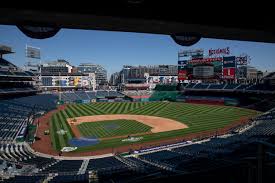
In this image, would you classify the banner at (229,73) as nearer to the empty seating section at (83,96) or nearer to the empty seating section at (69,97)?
the empty seating section at (83,96)

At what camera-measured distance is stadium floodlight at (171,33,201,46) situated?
8.03 m

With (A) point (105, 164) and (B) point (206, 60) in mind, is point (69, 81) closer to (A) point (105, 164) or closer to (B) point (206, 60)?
(B) point (206, 60)

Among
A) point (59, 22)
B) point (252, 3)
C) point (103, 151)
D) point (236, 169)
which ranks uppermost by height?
point (252, 3)

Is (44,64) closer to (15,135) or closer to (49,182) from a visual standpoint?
(15,135)

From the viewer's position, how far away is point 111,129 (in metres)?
44.6

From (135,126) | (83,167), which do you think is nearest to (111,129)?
(135,126)

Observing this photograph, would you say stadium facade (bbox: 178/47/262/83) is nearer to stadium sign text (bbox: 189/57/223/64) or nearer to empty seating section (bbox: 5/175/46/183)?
stadium sign text (bbox: 189/57/223/64)

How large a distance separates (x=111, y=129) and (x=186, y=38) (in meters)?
37.8

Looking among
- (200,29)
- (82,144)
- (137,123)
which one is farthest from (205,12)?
(137,123)

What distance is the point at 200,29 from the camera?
7.69 metres

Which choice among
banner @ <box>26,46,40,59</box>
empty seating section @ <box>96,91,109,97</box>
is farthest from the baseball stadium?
banner @ <box>26,46,40,59</box>

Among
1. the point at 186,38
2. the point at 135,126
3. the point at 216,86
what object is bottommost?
the point at 135,126

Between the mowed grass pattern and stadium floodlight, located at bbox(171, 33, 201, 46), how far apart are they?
3304cm

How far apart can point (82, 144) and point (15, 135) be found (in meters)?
9.43
